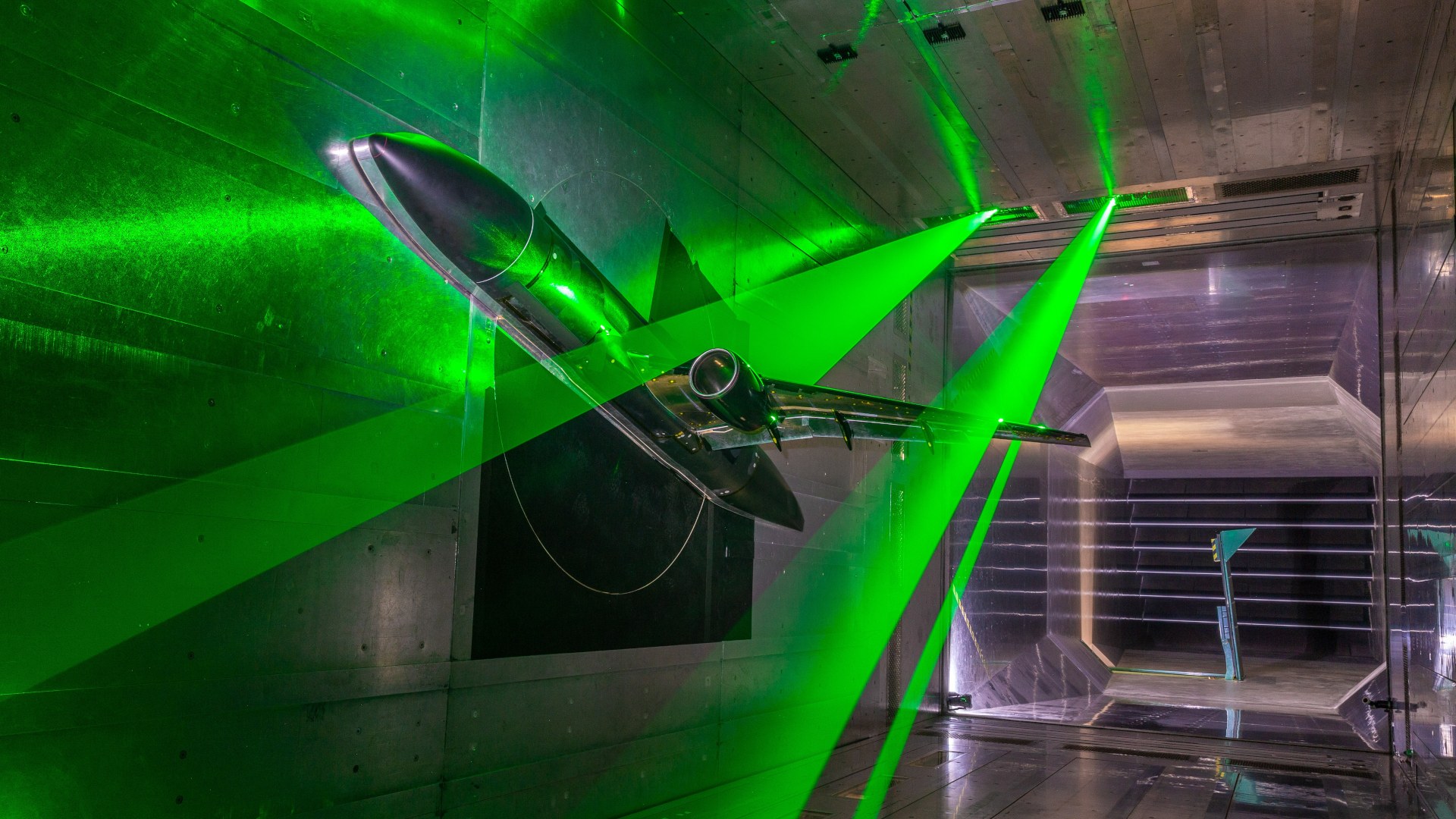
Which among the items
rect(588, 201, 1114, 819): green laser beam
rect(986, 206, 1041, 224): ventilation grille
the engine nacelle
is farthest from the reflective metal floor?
rect(986, 206, 1041, 224): ventilation grille

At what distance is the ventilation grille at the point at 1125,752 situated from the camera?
26.9ft

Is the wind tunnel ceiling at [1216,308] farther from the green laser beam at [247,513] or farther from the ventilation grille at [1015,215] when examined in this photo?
the green laser beam at [247,513]

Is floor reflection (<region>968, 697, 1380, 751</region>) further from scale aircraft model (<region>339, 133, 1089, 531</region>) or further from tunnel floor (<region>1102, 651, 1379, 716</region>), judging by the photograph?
scale aircraft model (<region>339, 133, 1089, 531</region>)

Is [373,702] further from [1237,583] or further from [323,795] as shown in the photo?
[1237,583]

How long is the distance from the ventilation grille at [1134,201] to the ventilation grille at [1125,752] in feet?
15.7

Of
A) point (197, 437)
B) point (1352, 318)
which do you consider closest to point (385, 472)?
point (197, 437)

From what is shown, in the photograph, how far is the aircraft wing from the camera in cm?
471

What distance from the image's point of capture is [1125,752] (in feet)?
27.5

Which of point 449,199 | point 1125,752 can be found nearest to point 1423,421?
point 1125,752

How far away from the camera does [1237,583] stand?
20.5 m

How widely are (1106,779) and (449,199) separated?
19.9ft

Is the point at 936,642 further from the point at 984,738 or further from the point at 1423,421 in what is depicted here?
the point at 1423,421

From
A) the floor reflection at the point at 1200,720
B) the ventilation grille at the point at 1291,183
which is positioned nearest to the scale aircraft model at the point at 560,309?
the ventilation grille at the point at 1291,183

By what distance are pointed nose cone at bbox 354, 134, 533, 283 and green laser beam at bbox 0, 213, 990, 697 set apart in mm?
713
